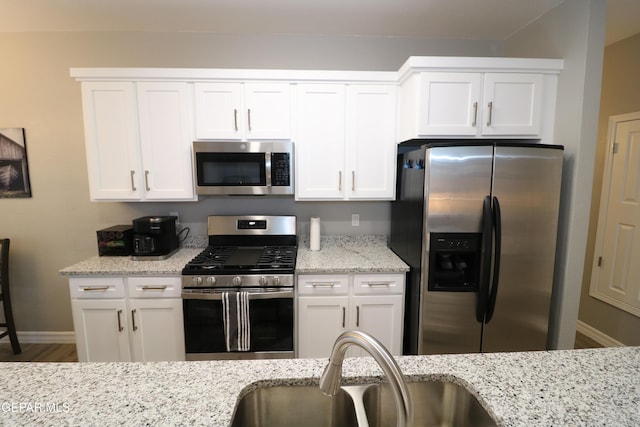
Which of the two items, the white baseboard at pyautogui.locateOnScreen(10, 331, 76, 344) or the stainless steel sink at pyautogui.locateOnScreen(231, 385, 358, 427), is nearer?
the stainless steel sink at pyautogui.locateOnScreen(231, 385, 358, 427)

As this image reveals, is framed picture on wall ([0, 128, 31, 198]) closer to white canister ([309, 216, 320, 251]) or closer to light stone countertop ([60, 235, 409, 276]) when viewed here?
light stone countertop ([60, 235, 409, 276])

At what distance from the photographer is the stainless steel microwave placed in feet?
7.39

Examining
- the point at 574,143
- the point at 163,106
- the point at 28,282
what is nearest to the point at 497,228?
the point at 574,143

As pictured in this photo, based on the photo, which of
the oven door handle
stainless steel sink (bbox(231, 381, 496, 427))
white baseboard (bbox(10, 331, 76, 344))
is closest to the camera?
stainless steel sink (bbox(231, 381, 496, 427))

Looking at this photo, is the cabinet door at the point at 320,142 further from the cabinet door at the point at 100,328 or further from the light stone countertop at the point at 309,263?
the cabinet door at the point at 100,328

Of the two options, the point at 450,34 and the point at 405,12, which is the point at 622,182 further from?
the point at 405,12

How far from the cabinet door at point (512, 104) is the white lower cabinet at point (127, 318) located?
8.38 ft

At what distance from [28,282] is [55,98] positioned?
1.73 metres

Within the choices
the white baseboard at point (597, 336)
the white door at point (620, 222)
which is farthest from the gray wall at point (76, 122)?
the white baseboard at point (597, 336)

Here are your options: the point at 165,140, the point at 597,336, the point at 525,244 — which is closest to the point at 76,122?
the point at 165,140

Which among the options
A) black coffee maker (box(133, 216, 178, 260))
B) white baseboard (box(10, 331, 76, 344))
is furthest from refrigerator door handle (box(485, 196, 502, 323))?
white baseboard (box(10, 331, 76, 344))

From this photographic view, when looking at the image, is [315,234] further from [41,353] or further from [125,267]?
[41,353]

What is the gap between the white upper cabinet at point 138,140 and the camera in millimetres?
2232

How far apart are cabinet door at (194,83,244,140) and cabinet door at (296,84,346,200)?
1.57 ft
